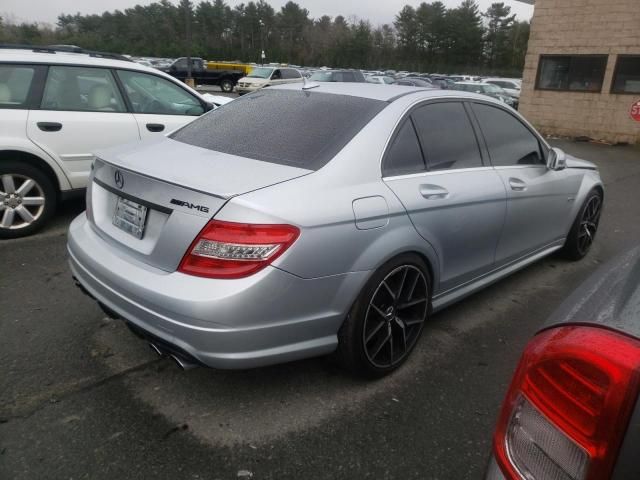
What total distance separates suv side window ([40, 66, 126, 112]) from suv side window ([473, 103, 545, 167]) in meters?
3.63

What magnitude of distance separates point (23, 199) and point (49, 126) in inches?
28.3

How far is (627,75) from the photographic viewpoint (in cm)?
1384

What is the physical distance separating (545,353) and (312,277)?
117 cm

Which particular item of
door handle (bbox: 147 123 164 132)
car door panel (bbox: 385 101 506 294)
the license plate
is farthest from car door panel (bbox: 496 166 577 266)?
door handle (bbox: 147 123 164 132)

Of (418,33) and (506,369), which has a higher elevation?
(418,33)

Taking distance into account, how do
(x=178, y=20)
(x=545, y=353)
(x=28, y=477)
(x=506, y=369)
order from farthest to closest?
(x=178, y=20), (x=506, y=369), (x=28, y=477), (x=545, y=353)

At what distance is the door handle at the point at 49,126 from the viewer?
178 inches

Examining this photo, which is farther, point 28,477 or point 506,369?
point 506,369

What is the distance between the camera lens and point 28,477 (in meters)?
2.02

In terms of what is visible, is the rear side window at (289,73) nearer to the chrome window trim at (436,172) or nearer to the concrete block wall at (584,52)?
the concrete block wall at (584,52)

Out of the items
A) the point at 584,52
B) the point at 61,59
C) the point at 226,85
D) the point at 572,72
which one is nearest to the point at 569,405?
the point at 61,59

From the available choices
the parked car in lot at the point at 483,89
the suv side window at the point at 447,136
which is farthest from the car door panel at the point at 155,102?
the parked car in lot at the point at 483,89

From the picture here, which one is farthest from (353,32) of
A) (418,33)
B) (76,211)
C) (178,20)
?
(76,211)

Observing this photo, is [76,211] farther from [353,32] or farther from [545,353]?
[353,32]
